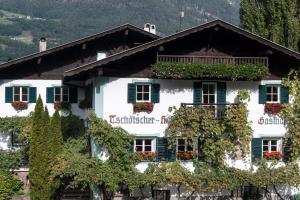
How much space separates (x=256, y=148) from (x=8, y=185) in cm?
1059

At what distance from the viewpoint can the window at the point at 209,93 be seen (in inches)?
977

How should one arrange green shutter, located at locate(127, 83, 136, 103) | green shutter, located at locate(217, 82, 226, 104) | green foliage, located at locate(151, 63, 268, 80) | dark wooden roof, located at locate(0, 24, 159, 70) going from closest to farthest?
green foliage, located at locate(151, 63, 268, 80), green shutter, located at locate(127, 83, 136, 103), green shutter, located at locate(217, 82, 226, 104), dark wooden roof, located at locate(0, 24, 159, 70)

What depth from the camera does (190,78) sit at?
79.3ft

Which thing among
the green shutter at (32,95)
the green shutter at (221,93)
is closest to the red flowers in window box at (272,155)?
the green shutter at (221,93)

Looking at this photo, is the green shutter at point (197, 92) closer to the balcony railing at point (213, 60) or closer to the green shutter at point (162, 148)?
the balcony railing at point (213, 60)

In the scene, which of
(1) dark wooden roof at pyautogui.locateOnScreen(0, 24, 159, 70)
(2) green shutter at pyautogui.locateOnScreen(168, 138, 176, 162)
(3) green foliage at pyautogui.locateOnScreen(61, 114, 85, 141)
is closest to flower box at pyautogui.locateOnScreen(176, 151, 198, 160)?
(2) green shutter at pyautogui.locateOnScreen(168, 138, 176, 162)

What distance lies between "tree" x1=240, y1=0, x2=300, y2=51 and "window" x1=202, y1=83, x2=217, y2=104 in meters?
8.63

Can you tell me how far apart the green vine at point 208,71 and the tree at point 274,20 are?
8.61m

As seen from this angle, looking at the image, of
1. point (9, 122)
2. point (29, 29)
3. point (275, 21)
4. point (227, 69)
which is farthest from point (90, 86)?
point (29, 29)

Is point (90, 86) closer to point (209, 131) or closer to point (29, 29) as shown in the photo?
point (209, 131)

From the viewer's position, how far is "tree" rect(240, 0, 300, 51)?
32.0 meters

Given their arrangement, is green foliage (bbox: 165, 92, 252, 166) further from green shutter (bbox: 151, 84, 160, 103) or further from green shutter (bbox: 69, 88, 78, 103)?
green shutter (bbox: 69, 88, 78, 103)

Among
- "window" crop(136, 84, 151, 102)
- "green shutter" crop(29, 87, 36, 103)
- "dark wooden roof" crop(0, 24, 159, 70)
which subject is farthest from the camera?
"green shutter" crop(29, 87, 36, 103)

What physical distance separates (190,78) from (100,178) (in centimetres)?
506
